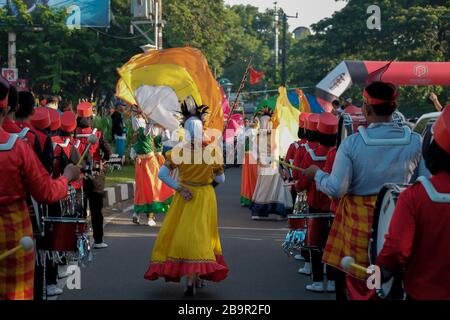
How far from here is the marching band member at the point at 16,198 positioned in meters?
4.67

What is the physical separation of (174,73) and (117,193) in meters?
5.47

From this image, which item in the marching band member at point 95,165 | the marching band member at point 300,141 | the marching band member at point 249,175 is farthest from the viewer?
the marching band member at point 249,175

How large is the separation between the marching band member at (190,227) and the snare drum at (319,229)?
95 cm

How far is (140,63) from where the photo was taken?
12.3m

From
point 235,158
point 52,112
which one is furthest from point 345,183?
point 235,158

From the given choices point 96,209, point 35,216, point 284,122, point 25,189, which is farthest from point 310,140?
point 284,122

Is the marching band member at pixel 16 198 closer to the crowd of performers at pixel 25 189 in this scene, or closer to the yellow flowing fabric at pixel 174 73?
the crowd of performers at pixel 25 189

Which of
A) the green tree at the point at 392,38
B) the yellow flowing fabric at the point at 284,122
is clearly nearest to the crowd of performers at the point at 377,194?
the yellow flowing fabric at the point at 284,122

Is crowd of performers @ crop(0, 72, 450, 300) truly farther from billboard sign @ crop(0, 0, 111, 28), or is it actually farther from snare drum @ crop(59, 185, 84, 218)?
billboard sign @ crop(0, 0, 111, 28)

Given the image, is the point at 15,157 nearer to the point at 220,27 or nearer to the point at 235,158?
the point at 235,158

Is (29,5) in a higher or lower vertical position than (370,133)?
higher

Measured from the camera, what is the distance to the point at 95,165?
412 inches

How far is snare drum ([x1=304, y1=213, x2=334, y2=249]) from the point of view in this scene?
736 cm

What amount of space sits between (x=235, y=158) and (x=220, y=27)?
21964 millimetres
